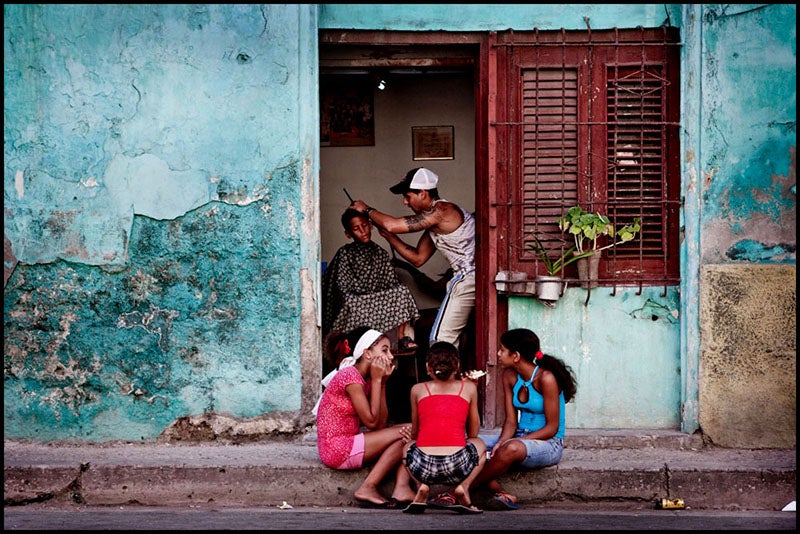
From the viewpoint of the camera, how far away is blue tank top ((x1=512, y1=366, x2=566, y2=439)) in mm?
6449

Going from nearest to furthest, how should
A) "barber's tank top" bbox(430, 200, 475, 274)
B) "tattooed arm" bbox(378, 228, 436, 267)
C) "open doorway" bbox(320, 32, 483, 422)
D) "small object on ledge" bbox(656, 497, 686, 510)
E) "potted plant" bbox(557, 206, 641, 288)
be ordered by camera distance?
"small object on ledge" bbox(656, 497, 686, 510) → "potted plant" bbox(557, 206, 641, 288) → "barber's tank top" bbox(430, 200, 475, 274) → "tattooed arm" bbox(378, 228, 436, 267) → "open doorway" bbox(320, 32, 483, 422)

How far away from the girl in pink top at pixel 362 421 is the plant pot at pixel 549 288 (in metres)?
1.13

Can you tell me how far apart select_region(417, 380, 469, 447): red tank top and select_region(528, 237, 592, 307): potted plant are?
119cm

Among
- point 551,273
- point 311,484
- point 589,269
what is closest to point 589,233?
point 589,269

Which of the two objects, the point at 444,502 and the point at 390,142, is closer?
the point at 444,502

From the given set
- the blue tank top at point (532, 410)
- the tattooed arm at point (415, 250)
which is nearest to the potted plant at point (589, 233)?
the blue tank top at point (532, 410)

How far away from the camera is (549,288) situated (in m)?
7.10

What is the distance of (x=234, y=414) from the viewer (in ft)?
23.5

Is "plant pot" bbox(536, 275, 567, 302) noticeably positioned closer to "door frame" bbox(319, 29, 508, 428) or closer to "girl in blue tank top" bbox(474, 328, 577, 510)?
"door frame" bbox(319, 29, 508, 428)

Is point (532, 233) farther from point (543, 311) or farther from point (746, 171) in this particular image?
point (746, 171)

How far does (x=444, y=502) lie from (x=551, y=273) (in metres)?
1.77

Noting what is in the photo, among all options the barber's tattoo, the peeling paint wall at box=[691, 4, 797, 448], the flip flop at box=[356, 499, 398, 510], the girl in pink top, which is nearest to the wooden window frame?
the peeling paint wall at box=[691, 4, 797, 448]

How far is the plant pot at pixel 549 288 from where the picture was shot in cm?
710

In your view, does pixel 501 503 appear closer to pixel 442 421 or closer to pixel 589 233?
pixel 442 421
